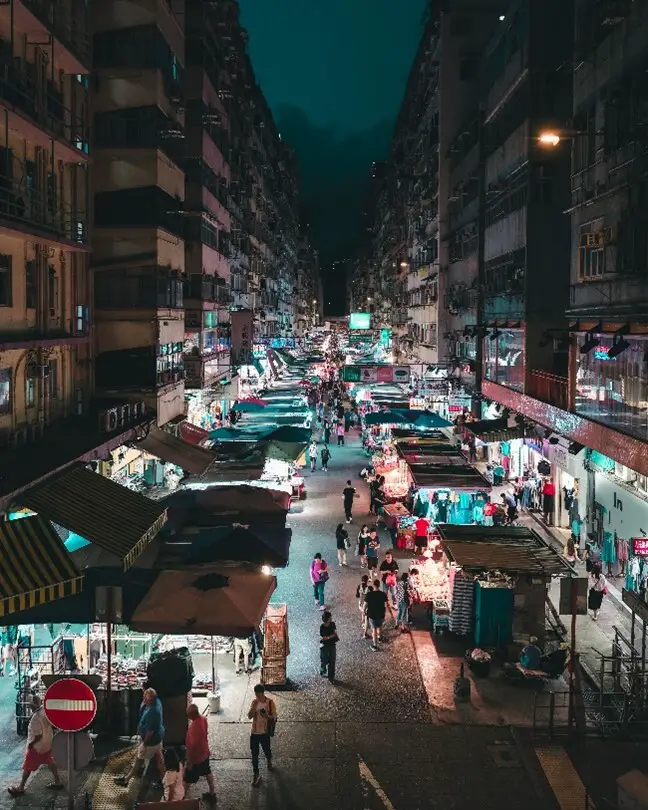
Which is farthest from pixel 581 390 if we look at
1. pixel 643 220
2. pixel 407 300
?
pixel 407 300

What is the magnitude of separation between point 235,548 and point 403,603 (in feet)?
15.1

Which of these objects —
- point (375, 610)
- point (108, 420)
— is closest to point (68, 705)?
point (375, 610)

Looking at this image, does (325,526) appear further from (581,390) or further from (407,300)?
(407,300)

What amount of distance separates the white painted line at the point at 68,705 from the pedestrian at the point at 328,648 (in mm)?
7605

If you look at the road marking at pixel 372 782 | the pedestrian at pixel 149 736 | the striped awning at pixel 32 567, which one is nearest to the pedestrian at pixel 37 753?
the pedestrian at pixel 149 736

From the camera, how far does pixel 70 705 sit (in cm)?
1041

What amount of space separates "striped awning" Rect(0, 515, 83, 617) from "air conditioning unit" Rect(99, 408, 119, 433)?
24.8 feet

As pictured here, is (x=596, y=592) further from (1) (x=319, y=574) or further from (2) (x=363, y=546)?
(2) (x=363, y=546)

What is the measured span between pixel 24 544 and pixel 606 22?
18.9 metres

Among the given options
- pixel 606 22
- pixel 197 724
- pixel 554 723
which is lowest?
pixel 554 723

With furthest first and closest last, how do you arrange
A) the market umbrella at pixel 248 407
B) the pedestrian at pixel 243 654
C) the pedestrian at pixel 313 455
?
the pedestrian at pixel 313 455 → the market umbrella at pixel 248 407 → the pedestrian at pixel 243 654

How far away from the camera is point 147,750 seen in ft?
43.7

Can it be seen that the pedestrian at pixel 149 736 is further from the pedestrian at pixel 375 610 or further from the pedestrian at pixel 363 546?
the pedestrian at pixel 363 546

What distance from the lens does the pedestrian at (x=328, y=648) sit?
17362 millimetres
